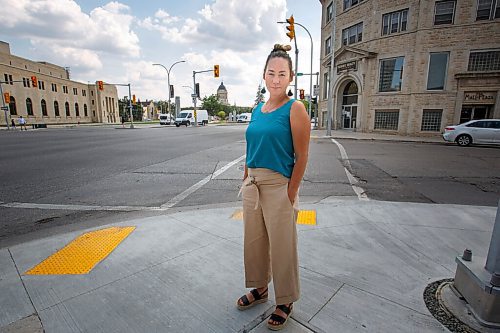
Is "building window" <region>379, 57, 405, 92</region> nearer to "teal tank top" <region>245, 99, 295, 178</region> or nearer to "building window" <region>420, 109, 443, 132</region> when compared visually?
"building window" <region>420, 109, 443, 132</region>

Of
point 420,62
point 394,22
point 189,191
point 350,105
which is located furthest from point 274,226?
point 350,105

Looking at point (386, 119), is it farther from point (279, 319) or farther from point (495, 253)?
point (279, 319)

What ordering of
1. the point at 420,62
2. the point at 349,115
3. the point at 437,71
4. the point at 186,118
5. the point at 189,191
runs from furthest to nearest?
1. the point at 186,118
2. the point at 349,115
3. the point at 420,62
4. the point at 437,71
5. the point at 189,191

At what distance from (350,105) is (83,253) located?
28680 mm

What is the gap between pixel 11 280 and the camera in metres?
2.67

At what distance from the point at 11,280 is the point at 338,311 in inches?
120

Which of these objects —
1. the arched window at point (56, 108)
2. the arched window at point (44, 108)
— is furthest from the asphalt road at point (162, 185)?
the arched window at point (56, 108)

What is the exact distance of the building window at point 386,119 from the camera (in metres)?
23.6

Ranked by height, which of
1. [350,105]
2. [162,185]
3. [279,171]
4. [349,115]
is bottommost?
[162,185]

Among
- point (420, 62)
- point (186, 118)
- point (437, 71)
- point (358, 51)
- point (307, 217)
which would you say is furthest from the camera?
point (186, 118)

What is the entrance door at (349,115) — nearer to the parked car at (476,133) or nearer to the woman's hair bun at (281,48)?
the parked car at (476,133)

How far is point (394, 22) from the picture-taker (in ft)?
75.5

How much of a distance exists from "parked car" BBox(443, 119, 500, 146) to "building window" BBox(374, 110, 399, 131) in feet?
22.2

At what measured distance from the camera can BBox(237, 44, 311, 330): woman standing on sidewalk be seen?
1.94m
